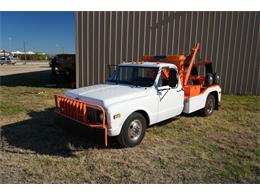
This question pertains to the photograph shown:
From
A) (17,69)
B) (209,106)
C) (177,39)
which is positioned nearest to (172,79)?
(209,106)

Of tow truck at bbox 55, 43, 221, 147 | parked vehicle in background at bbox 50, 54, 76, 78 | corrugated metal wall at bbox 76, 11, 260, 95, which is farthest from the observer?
parked vehicle in background at bbox 50, 54, 76, 78

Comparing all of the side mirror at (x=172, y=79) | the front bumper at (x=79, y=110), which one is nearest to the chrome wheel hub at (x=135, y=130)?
the front bumper at (x=79, y=110)

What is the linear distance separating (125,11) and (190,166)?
8.88 m

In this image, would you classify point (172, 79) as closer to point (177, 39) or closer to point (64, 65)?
point (177, 39)

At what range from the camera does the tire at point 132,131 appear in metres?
4.52

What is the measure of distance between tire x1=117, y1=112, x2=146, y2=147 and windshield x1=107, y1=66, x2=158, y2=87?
0.90 m

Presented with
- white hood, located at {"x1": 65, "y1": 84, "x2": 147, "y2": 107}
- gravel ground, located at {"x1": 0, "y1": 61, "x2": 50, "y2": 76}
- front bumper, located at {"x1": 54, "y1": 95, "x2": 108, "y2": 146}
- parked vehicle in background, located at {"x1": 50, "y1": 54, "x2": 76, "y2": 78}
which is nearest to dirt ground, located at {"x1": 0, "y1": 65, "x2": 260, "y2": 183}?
front bumper, located at {"x1": 54, "y1": 95, "x2": 108, "y2": 146}

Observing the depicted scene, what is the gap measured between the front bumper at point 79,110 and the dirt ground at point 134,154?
0.44ft

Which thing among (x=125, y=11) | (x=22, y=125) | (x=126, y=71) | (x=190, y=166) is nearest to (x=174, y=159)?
(x=190, y=166)

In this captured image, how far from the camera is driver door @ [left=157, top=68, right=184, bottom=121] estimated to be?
5.28 meters

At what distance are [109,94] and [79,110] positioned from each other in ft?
2.16

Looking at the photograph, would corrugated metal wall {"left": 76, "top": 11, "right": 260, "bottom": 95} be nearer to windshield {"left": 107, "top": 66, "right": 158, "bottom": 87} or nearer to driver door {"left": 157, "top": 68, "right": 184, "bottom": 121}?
windshield {"left": 107, "top": 66, "right": 158, "bottom": 87}

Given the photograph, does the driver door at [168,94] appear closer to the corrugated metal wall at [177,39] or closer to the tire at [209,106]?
the tire at [209,106]

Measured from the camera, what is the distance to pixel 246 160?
14.3 ft
